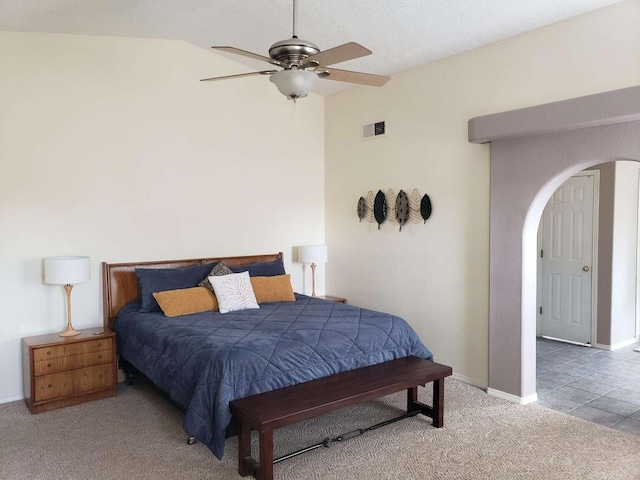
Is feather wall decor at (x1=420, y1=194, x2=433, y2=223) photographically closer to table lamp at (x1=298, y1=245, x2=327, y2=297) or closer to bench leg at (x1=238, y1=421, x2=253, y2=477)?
table lamp at (x1=298, y1=245, x2=327, y2=297)

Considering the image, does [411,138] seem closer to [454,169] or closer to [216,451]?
[454,169]

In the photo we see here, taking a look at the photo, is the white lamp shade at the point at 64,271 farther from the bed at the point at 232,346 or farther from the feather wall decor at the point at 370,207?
the feather wall decor at the point at 370,207

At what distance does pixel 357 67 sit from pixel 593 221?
3.23 meters

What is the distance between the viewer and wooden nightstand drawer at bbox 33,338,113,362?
3.72 m

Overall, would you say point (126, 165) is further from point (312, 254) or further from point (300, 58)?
point (300, 58)

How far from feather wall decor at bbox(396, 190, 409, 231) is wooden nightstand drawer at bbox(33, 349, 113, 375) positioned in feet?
9.41

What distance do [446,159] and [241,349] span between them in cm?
255

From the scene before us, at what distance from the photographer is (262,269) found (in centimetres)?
505

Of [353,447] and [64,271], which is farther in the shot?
[64,271]

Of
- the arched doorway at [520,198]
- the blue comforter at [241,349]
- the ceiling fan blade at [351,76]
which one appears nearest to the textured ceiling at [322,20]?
the arched doorway at [520,198]

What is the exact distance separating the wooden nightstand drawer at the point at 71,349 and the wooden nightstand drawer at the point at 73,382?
0.14 metres

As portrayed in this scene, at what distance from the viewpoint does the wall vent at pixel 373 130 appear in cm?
512

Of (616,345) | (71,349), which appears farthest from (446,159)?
(71,349)

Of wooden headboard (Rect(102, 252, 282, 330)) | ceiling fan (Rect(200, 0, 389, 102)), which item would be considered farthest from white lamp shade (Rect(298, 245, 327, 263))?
ceiling fan (Rect(200, 0, 389, 102))
